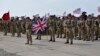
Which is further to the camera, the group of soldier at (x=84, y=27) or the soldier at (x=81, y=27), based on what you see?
the soldier at (x=81, y=27)

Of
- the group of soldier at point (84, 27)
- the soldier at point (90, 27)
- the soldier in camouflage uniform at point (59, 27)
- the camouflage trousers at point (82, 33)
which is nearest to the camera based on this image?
the group of soldier at point (84, 27)

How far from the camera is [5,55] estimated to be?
51.5ft

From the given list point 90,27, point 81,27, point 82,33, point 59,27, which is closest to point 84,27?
point 81,27

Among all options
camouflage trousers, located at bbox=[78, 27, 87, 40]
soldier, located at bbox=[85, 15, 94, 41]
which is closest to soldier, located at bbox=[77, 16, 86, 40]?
camouflage trousers, located at bbox=[78, 27, 87, 40]

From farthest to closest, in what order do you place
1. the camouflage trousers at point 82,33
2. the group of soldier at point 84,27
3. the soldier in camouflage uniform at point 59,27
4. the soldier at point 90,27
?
the soldier in camouflage uniform at point 59,27 < the camouflage trousers at point 82,33 < the soldier at point 90,27 < the group of soldier at point 84,27

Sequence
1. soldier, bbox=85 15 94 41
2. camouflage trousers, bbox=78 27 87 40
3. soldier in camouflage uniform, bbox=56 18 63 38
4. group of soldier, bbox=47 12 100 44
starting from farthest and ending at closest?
1. soldier in camouflage uniform, bbox=56 18 63 38
2. camouflage trousers, bbox=78 27 87 40
3. soldier, bbox=85 15 94 41
4. group of soldier, bbox=47 12 100 44

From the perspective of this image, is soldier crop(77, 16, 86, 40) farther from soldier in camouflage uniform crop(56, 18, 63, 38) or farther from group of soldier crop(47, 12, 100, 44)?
soldier in camouflage uniform crop(56, 18, 63, 38)

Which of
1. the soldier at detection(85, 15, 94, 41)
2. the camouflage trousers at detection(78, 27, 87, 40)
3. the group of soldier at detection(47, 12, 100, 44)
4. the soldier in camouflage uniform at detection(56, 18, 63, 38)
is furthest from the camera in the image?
the soldier in camouflage uniform at detection(56, 18, 63, 38)

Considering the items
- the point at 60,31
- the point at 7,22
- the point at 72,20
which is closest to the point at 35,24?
the point at 72,20

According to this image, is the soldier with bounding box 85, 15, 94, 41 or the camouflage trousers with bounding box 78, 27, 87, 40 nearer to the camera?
the soldier with bounding box 85, 15, 94, 41

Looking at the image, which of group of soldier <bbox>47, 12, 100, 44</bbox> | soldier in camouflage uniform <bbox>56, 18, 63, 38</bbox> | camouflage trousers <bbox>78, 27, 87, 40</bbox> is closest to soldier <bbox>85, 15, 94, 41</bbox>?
group of soldier <bbox>47, 12, 100, 44</bbox>

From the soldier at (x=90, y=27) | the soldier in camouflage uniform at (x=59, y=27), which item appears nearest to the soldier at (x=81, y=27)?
the soldier at (x=90, y=27)

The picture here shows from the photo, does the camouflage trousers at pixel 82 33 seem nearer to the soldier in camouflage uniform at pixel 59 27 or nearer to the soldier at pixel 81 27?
the soldier at pixel 81 27

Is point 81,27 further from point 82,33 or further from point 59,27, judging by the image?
point 59,27
